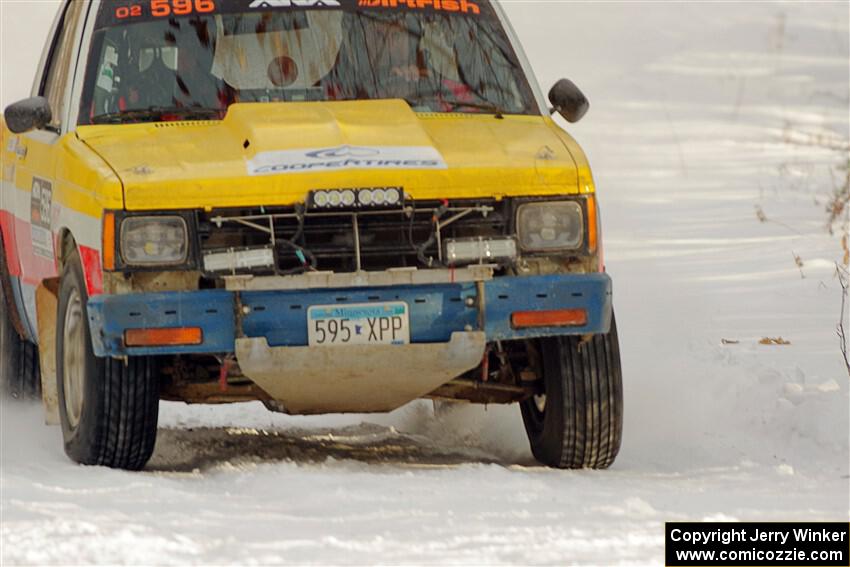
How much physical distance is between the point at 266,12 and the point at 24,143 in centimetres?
128

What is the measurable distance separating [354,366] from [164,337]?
631 mm

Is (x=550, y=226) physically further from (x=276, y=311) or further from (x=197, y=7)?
(x=197, y=7)

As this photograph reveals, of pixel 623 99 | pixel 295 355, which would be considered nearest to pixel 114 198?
pixel 295 355

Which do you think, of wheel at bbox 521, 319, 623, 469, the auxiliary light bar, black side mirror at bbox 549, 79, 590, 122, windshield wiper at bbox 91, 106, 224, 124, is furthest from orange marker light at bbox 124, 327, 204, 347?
black side mirror at bbox 549, 79, 590, 122

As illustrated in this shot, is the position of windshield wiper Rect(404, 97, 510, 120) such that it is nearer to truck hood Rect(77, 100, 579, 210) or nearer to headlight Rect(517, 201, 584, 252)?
truck hood Rect(77, 100, 579, 210)

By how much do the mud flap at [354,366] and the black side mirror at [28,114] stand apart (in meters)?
1.50

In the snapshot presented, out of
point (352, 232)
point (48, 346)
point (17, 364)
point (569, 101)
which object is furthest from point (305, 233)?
point (17, 364)

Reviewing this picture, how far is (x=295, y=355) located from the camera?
6.77m

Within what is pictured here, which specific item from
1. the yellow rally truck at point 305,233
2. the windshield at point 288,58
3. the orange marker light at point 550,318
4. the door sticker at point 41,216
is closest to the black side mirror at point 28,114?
the yellow rally truck at point 305,233

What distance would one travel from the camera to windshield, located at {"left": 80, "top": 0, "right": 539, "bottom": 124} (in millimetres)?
7801

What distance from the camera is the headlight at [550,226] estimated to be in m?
6.96

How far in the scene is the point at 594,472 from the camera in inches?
289

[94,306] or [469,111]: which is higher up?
[469,111]

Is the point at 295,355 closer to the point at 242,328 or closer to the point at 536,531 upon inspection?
the point at 242,328
